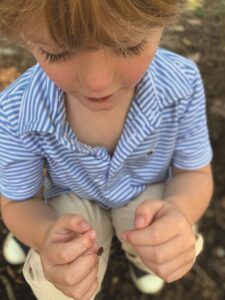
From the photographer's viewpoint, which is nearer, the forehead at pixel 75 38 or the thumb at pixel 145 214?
the forehead at pixel 75 38

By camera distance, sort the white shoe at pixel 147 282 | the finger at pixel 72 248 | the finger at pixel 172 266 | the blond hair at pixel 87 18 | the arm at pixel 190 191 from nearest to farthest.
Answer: the blond hair at pixel 87 18 → the finger at pixel 72 248 → the finger at pixel 172 266 → the arm at pixel 190 191 → the white shoe at pixel 147 282

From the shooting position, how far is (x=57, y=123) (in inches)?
50.5

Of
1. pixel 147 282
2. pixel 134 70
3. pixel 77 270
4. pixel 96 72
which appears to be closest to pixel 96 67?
pixel 96 72

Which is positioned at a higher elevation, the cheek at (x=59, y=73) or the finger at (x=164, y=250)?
the cheek at (x=59, y=73)

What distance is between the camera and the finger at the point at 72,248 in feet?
3.48

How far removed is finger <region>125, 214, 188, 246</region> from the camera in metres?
1.11

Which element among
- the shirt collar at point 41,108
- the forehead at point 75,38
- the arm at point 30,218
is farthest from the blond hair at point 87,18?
the arm at point 30,218

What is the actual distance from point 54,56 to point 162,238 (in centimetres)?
47

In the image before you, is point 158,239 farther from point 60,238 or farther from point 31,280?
point 31,280

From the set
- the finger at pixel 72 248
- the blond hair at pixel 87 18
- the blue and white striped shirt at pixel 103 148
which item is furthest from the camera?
the blue and white striped shirt at pixel 103 148

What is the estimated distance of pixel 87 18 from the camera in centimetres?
84

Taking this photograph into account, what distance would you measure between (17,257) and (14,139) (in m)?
0.67

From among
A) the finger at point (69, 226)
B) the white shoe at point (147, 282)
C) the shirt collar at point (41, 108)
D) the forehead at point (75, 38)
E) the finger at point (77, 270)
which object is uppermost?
the forehead at point (75, 38)

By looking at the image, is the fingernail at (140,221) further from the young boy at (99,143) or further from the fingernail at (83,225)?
the fingernail at (83,225)
